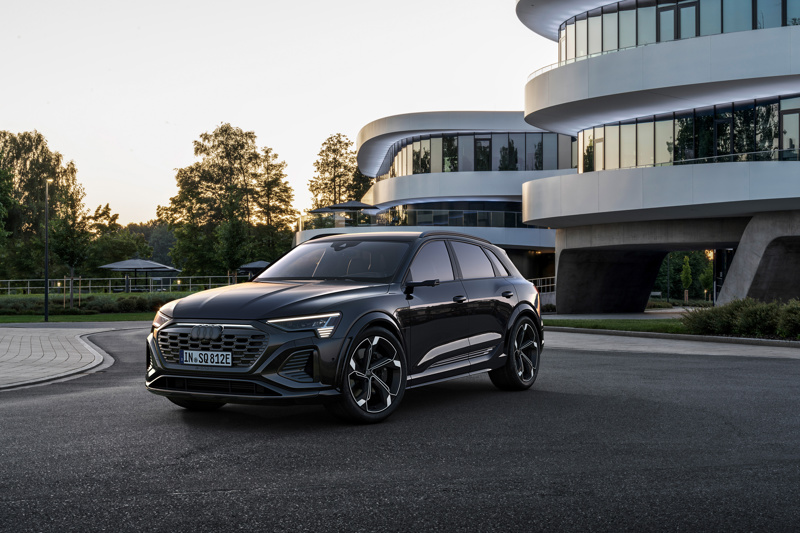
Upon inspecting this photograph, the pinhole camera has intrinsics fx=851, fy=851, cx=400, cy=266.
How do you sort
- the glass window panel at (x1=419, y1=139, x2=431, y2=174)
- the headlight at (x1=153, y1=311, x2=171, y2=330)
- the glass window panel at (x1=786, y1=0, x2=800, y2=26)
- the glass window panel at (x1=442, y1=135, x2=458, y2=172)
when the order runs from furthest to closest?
the glass window panel at (x1=419, y1=139, x2=431, y2=174) < the glass window panel at (x1=442, y1=135, x2=458, y2=172) < the glass window panel at (x1=786, y1=0, x2=800, y2=26) < the headlight at (x1=153, y1=311, x2=171, y2=330)

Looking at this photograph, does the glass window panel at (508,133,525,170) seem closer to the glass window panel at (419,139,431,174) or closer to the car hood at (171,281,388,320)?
the glass window panel at (419,139,431,174)

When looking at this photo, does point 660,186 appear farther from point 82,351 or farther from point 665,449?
point 665,449

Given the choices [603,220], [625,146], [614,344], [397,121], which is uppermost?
[397,121]

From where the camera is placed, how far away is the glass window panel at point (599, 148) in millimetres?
37000

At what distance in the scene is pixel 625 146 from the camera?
36031 mm

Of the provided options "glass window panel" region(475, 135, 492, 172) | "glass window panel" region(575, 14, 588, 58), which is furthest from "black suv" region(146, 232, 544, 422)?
"glass window panel" region(475, 135, 492, 172)

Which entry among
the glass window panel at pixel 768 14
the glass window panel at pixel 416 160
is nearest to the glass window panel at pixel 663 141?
the glass window panel at pixel 768 14

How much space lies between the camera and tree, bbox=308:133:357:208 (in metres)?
90.7

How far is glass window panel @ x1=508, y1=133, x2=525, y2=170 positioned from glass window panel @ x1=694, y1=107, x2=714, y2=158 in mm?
22364

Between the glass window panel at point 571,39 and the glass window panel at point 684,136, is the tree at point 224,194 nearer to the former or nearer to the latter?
the glass window panel at point 571,39

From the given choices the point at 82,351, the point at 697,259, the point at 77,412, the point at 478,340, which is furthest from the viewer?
the point at 697,259

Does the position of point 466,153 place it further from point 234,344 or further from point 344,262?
point 234,344

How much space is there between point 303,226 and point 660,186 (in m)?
33.0

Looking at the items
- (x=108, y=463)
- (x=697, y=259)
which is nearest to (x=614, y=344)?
(x=108, y=463)
